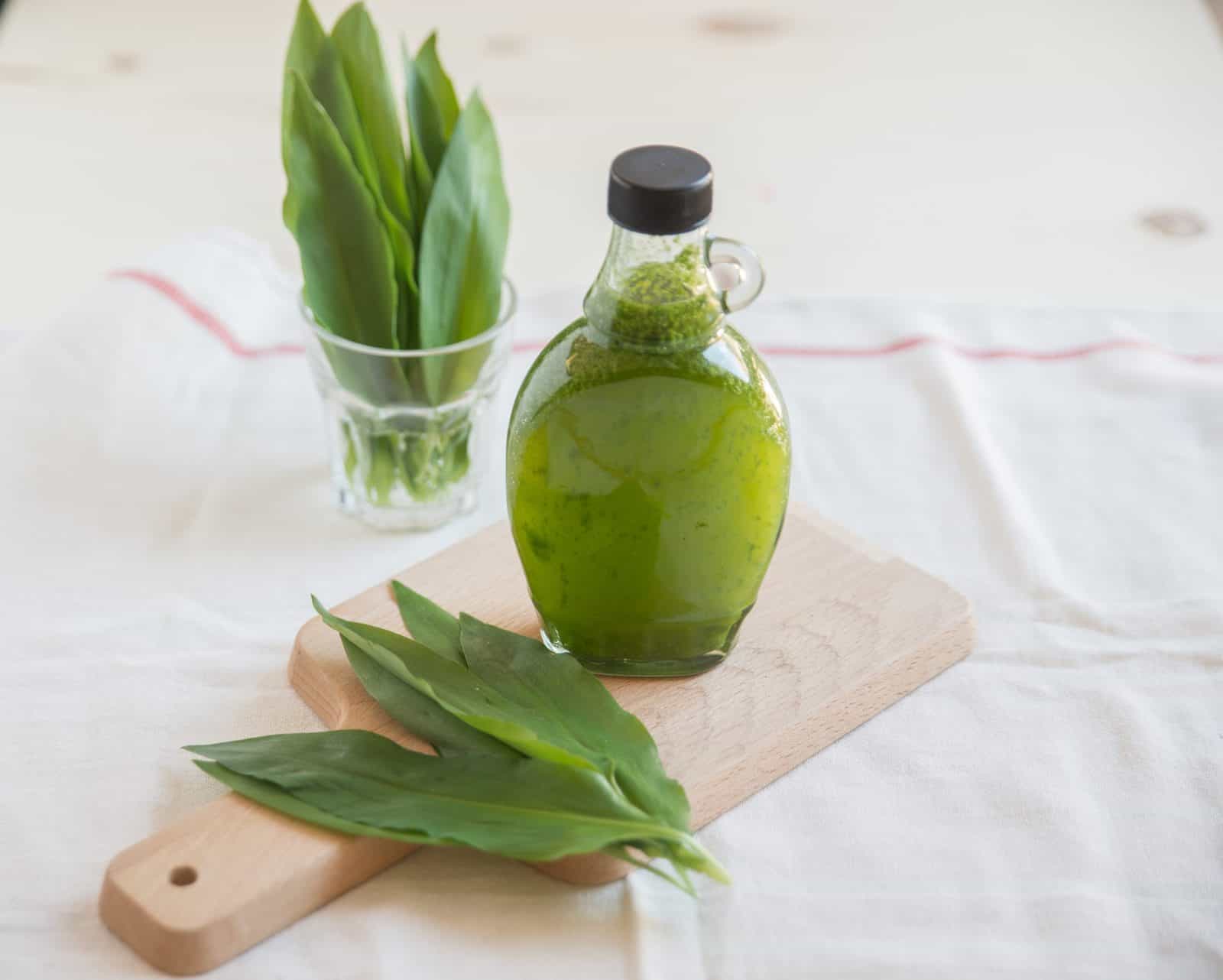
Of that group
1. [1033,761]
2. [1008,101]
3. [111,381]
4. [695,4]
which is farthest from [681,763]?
[695,4]

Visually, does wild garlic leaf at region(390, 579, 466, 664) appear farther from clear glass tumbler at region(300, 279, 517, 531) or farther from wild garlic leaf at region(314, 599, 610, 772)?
clear glass tumbler at region(300, 279, 517, 531)

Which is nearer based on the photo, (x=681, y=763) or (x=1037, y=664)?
(x=681, y=763)

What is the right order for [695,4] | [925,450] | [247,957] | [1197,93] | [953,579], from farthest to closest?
[695,4] < [1197,93] < [925,450] < [953,579] < [247,957]

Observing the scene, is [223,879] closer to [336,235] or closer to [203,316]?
[336,235]

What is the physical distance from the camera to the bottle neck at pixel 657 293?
2.26 feet

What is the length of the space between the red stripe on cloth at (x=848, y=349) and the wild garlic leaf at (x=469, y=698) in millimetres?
391

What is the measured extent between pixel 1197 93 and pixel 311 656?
117cm

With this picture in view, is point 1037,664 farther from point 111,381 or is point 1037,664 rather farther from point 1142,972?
point 111,381

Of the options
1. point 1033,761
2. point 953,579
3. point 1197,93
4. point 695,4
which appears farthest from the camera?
point 695,4

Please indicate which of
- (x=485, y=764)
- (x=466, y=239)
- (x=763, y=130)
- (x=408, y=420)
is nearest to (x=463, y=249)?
(x=466, y=239)

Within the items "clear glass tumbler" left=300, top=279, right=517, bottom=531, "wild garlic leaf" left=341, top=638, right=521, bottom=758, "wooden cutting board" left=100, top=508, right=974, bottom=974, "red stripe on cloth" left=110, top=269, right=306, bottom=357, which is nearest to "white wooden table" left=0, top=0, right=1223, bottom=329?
"red stripe on cloth" left=110, top=269, right=306, bottom=357

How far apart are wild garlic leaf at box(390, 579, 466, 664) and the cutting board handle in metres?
0.12

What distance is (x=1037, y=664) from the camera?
2.79 ft

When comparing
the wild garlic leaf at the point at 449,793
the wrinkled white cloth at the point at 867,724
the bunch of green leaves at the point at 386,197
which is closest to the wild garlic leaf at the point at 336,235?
the bunch of green leaves at the point at 386,197
